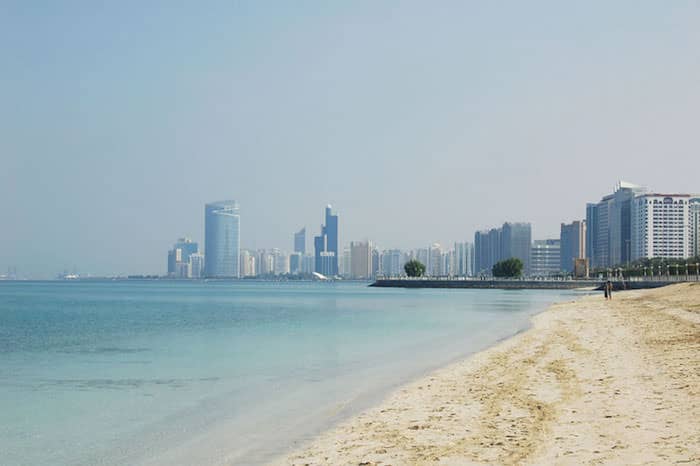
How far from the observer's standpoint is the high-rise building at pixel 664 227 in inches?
7741

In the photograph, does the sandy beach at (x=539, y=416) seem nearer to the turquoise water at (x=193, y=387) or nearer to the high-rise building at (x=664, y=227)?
the turquoise water at (x=193, y=387)

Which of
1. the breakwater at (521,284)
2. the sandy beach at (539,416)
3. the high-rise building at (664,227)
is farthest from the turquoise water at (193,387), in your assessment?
the high-rise building at (664,227)

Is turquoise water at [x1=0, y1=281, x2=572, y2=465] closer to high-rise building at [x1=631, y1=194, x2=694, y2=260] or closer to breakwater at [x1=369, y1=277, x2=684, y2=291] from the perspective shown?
breakwater at [x1=369, y1=277, x2=684, y2=291]

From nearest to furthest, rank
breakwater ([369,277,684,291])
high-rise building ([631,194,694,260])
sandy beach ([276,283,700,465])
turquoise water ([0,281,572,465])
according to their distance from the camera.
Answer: sandy beach ([276,283,700,465])
turquoise water ([0,281,572,465])
breakwater ([369,277,684,291])
high-rise building ([631,194,694,260])

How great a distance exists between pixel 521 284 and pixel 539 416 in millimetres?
146788

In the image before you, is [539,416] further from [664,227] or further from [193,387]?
[664,227]

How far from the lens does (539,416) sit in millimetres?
10500

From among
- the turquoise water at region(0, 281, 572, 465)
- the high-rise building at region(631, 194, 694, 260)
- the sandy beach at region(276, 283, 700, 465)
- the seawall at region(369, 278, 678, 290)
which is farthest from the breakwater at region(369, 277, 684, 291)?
the sandy beach at region(276, 283, 700, 465)

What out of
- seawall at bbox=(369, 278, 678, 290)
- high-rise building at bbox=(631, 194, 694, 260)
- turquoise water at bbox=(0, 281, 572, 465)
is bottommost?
seawall at bbox=(369, 278, 678, 290)

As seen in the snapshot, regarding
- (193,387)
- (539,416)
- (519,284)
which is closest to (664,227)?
(519,284)

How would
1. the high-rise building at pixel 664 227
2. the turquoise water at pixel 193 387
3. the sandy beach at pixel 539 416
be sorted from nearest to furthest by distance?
the sandy beach at pixel 539 416, the turquoise water at pixel 193 387, the high-rise building at pixel 664 227

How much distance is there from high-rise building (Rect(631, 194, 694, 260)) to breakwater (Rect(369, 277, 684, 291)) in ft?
186

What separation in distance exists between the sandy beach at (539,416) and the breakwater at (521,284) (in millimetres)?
97389

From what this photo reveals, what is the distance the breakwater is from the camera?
113625mm
